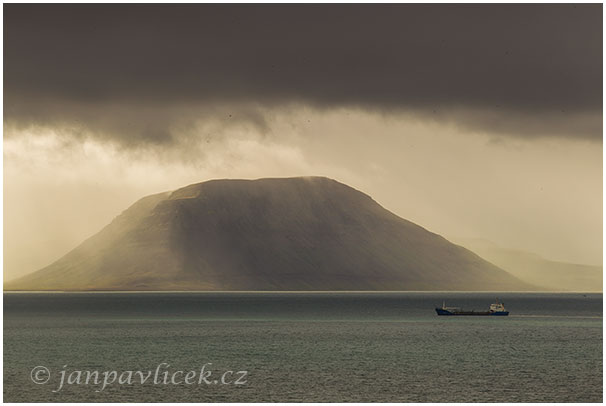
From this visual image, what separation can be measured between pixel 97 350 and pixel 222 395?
5033cm

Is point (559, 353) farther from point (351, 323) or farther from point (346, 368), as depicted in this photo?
point (351, 323)

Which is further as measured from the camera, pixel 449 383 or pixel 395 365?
pixel 395 365

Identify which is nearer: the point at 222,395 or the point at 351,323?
the point at 222,395

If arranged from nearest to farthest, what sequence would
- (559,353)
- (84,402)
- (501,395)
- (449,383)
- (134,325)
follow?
(84,402)
(501,395)
(449,383)
(559,353)
(134,325)

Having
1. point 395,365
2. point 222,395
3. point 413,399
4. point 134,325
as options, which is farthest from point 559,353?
point 134,325

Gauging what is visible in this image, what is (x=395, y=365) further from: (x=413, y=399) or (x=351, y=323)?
(x=351, y=323)

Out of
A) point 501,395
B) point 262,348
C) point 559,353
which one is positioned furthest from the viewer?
point 262,348

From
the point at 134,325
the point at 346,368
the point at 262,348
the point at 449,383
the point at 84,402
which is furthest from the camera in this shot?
the point at 134,325

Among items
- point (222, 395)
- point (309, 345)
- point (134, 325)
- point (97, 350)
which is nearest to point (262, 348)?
point (309, 345)

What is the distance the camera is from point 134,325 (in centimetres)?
17538

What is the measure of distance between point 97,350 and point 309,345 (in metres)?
29.3

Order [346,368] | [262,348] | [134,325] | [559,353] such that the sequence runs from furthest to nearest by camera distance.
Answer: [134,325], [262,348], [559,353], [346,368]

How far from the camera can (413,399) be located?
72000mm

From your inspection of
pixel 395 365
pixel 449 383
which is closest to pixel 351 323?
pixel 395 365
